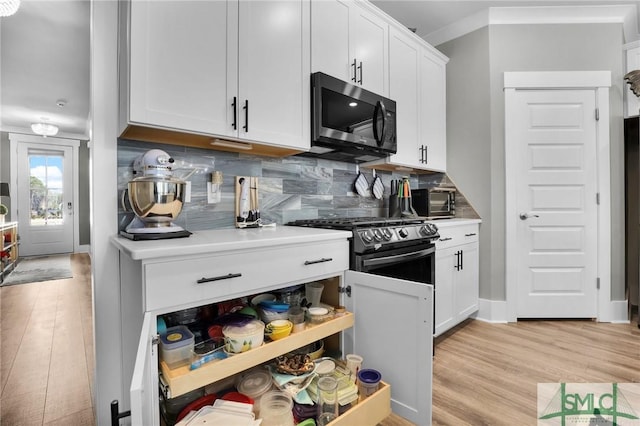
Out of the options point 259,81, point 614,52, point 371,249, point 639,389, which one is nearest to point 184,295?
point 371,249

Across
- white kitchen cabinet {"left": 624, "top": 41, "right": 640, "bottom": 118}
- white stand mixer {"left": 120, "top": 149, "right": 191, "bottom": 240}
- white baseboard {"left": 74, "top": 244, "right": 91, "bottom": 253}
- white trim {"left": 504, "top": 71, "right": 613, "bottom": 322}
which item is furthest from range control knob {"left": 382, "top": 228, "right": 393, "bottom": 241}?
white baseboard {"left": 74, "top": 244, "right": 91, "bottom": 253}

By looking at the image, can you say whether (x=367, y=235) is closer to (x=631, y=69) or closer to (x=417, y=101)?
(x=417, y=101)

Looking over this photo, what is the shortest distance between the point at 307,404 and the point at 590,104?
3360mm

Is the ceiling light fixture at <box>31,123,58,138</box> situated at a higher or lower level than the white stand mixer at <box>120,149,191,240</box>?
higher

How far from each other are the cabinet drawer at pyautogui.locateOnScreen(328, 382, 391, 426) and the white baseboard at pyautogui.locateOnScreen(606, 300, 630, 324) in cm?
267

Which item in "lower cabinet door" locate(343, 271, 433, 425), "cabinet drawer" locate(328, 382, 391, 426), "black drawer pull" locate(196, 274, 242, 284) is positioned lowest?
"cabinet drawer" locate(328, 382, 391, 426)

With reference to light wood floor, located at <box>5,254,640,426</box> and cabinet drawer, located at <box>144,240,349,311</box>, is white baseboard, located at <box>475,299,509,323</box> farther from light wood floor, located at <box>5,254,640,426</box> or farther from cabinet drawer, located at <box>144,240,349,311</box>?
cabinet drawer, located at <box>144,240,349,311</box>

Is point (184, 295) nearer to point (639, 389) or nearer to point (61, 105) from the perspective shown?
point (639, 389)

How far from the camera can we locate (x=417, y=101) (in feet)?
8.92

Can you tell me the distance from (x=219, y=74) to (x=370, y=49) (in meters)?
1.24

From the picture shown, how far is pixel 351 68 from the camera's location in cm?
211

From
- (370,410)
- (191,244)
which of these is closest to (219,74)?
(191,244)

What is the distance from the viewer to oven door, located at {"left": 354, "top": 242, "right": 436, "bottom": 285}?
1.67 metres

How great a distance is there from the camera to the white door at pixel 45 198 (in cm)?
635
